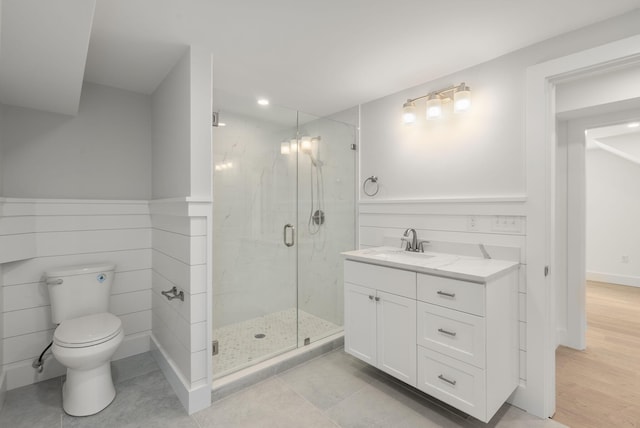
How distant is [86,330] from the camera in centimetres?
187

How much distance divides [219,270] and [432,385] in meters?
1.68

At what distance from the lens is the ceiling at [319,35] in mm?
1534

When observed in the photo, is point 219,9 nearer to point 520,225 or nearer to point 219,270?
point 219,270

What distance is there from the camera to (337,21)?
1661 millimetres

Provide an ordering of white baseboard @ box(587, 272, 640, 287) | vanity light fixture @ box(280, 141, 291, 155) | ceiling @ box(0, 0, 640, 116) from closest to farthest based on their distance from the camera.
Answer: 1. ceiling @ box(0, 0, 640, 116)
2. vanity light fixture @ box(280, 141, 291, 155)
3. white baseboard @ box(587, 272, 640, 287)

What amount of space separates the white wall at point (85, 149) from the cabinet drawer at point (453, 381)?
2.54 m

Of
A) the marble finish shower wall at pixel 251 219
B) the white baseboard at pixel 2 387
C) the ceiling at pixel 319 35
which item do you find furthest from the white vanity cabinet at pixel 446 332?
the white baseboard at pixel 2 387

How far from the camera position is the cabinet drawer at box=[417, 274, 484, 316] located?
62.6 inches

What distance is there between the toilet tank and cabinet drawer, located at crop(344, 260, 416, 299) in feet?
5.86

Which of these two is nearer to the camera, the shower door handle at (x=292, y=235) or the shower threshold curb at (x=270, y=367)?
the shower threshold curb at (x=270, y=367)

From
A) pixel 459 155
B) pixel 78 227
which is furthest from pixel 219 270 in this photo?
pixel 459 155

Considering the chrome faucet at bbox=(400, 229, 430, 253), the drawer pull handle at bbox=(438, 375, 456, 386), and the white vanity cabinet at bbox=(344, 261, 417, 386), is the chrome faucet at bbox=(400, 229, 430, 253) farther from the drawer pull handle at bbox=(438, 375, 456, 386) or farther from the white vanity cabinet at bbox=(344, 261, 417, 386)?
the drawer pull handle at bbox=(438, 375, 456, 386)

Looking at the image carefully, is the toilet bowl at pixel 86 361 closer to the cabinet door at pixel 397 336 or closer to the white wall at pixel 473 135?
the cabinet door at pixel 397 336

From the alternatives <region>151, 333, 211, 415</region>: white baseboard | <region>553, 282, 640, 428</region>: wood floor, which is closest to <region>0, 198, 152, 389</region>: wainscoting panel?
<region>151, 333, 211, 415</region>: white baseboard
